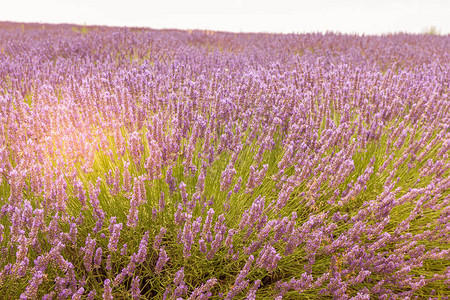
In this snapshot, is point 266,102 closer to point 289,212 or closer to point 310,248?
point 289,212

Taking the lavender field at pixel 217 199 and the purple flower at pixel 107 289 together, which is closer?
the purple flower at pixel 107 289

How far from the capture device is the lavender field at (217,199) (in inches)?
56.4

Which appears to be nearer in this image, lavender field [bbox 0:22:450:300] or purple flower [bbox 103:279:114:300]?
purple flower [bbox 103:279:114:300]

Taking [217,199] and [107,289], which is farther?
[217,199]

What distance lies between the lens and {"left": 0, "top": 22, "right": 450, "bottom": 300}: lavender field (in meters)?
1.43

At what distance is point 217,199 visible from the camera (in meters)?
1.91

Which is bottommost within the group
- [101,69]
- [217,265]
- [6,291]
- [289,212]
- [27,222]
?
[6,291]

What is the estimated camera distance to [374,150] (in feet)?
8.52

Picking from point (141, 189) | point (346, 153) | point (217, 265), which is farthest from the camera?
point (346, 153)

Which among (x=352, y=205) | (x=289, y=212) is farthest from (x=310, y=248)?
(x=352, y=205)

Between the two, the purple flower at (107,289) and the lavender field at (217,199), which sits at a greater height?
the lavender field at (217,199)

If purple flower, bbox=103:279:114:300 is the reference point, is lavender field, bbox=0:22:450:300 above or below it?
above

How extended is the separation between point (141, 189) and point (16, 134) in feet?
3.86

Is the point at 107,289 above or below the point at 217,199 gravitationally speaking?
below
